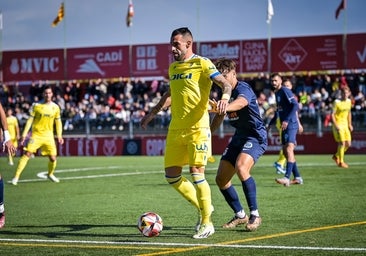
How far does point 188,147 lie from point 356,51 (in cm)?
3486

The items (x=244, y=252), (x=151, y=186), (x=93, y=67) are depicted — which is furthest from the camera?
(x=93, y=67)

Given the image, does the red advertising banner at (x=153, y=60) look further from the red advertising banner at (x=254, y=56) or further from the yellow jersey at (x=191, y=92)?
the yellow jersey at (x=191, y=92)

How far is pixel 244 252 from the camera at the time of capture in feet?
27.3

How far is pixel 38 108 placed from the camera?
20672 mm

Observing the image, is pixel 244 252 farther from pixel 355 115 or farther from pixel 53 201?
pixel 355 115

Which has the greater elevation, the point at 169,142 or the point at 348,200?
the point at 169,142

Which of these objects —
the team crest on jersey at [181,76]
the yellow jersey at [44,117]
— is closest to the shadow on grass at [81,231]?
the team crest on jersey at [181,76]

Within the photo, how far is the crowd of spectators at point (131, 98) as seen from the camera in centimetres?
3619

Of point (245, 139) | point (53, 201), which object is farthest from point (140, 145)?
point (245, 139)

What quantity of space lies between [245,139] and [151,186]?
8017 mm

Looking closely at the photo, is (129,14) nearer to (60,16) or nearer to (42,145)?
(60,16)

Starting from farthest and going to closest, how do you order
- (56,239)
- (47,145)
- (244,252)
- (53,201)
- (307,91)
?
(307,91) < (47,145) < (53,201) < (56,239) < (244,252)

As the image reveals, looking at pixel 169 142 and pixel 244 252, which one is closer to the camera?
pixel 244 252

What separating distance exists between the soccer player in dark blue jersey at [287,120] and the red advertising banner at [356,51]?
2601cm
